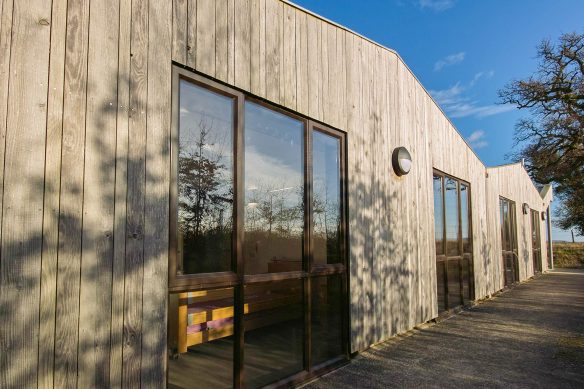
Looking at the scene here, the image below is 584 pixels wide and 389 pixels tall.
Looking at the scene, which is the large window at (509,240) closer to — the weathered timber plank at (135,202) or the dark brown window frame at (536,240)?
the dark brown window frame at (536,240)

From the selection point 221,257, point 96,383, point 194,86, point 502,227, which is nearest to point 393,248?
point 221,257

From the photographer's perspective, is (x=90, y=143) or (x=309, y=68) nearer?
(x=90, y=143)

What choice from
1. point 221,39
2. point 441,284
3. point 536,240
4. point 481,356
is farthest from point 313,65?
point 536,240

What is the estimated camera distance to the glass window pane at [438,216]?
6.21 metres

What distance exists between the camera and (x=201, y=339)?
104 inches

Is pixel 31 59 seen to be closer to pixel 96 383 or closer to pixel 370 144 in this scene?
pixel 96 383

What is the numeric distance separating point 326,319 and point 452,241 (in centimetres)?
388

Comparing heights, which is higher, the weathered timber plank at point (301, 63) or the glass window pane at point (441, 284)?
the weathered timber plank at point (301, 63)

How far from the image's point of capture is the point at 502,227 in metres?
10.0

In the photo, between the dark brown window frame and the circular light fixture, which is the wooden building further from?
the dark brown window frame

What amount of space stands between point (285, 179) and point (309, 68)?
106cm

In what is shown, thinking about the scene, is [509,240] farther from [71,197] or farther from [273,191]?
[71,197]

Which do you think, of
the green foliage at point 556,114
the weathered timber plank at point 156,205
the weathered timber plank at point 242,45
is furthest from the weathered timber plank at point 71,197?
the green foliage at point 556,114

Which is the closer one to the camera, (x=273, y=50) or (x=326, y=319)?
(x=273, y=50)
